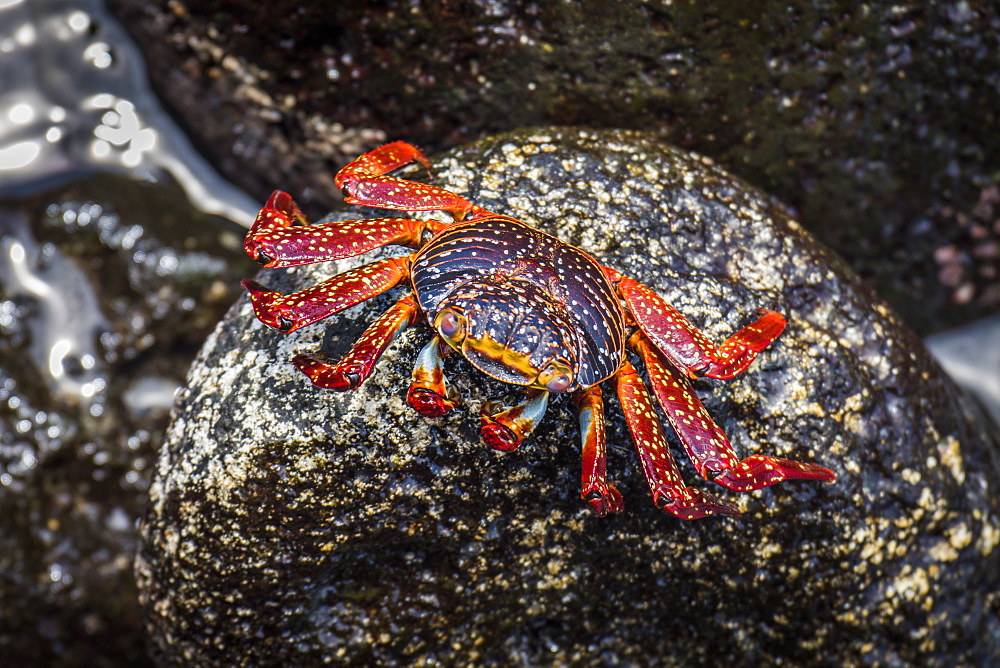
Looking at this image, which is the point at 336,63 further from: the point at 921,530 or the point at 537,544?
the point at 921,530

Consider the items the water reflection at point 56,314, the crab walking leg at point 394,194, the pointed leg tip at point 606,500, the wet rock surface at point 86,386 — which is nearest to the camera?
the pointed leg tip at point 606,500

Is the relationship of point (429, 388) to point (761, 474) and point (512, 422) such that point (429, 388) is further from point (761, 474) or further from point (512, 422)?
point (761, 474)

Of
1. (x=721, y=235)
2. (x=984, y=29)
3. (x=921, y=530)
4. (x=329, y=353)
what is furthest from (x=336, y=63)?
(x=921, y=530)

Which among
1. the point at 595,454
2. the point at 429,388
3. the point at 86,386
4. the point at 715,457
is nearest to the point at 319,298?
the point at 429,388

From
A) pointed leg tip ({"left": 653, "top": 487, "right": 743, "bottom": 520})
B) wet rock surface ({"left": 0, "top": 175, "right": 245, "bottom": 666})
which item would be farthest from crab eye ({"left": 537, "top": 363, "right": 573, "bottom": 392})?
wet rock surface ({"left": 0, "top": 175, "right": 245, "bottom": 666})

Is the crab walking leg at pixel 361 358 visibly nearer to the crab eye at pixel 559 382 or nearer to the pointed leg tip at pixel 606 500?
the crab eye at pixel 559 382

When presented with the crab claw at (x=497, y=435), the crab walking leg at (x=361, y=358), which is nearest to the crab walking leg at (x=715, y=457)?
the crab claw at (x=497, y=435)

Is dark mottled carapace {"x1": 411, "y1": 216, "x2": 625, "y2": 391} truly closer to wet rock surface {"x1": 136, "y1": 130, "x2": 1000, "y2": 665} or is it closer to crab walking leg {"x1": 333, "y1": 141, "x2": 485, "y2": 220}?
crab walking leg {"x1": 333, "y1": 141, "x2": 485, "y2": 220}

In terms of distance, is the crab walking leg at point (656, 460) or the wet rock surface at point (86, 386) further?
the wet rock surface at point (86, 386)

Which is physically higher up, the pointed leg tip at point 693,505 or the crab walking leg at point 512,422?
the crab walking leg at point 512,422
